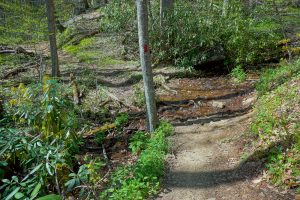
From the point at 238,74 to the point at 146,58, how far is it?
4800mm

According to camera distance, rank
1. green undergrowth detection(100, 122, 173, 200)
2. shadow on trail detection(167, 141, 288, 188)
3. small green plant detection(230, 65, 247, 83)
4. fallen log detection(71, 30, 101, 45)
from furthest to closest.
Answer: fallen log detection(71, 30, 101, 45), small green plant detection(230, 65, 247, 83), shadow on trail detection(167, 141, 288, 188), green undergrowth detection(100, 122, 173, 200)

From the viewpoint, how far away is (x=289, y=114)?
5.88 metres

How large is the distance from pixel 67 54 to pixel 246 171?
12.5 m

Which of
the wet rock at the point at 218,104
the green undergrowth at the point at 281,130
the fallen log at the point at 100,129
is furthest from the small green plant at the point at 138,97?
the green undergrowth at the point at 281,130

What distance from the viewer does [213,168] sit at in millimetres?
5520

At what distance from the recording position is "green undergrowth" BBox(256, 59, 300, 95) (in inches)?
314

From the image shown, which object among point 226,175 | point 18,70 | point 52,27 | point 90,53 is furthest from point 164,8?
point 226,175

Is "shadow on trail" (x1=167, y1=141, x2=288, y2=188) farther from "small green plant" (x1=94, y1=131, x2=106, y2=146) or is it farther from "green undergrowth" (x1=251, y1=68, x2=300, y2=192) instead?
"small green plant" (x1=94, y1=131, x2=106, y2=146)

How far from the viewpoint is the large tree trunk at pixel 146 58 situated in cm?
611

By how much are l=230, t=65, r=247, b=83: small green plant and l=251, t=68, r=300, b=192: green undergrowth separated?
1847mm

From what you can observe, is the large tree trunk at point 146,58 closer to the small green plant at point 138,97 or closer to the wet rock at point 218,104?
the small green plant at point 138,97

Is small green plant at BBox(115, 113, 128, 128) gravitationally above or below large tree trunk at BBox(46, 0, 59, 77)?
below

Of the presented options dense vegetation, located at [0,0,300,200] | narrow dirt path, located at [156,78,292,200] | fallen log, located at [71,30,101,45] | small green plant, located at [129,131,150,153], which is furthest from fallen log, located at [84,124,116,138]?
fallen log, located at [71,30,101,45]

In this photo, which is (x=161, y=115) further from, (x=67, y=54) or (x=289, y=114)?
(x=67, y=54)
